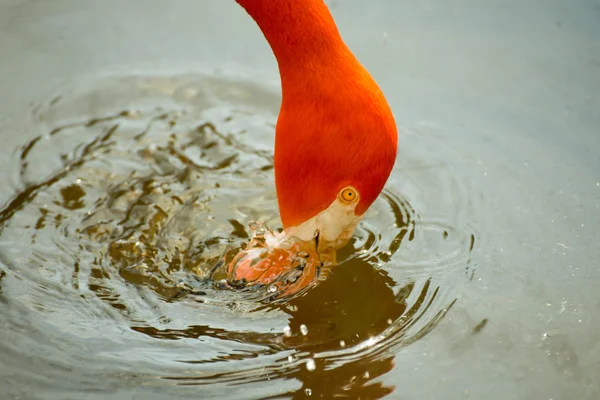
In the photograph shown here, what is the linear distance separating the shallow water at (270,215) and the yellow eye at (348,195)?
0.30 meters

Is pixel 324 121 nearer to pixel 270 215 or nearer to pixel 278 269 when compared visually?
pixel 278 269

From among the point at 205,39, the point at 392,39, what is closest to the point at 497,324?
the point at 392,39

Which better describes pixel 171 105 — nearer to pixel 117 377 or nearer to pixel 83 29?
pixel 83 29

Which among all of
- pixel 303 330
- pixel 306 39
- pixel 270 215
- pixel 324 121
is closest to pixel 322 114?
pixel 324 121

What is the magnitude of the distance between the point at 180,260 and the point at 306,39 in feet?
2.17

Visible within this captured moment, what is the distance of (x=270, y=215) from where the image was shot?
2.02m

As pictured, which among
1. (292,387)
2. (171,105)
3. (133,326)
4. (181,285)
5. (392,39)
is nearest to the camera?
(292,387)

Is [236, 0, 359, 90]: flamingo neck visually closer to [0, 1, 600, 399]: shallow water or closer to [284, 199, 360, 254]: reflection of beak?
[284, 199, 360, 254]: reflection of beak

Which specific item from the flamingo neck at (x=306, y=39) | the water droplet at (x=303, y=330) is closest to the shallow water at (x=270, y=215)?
the water droplet at (x=303, y=330)

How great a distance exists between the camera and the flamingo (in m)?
1.48

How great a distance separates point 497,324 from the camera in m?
1.66

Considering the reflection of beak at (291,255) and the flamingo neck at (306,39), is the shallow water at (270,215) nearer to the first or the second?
the reflection of beak at (291,255)

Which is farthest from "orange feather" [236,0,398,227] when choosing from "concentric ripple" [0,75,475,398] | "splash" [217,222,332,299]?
"concentric ripple" [0,75,475,398]

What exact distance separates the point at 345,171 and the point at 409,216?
1.79ft
